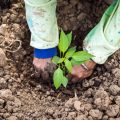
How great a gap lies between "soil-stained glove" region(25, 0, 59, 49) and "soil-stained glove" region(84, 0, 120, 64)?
154 millimetres

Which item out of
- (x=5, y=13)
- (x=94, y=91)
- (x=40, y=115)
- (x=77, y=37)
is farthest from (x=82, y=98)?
(x=5, y=13)

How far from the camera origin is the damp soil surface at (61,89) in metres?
1.62

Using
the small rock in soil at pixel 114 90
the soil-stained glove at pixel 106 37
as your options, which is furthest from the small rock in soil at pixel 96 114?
the soil-stained glove at pixel 106 37

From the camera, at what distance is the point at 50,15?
1570mm

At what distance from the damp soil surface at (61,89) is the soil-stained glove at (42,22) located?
19cm

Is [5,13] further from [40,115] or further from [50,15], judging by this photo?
[40,115]

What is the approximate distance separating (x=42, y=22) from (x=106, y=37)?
0.88 ft

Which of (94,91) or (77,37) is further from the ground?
(77,37)

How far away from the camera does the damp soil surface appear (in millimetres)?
1623

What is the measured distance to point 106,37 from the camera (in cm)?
162

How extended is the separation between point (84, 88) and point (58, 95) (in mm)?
120

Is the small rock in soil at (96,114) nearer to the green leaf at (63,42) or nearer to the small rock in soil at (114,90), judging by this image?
the small rock in soil at (114,90)

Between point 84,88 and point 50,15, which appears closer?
point 50,15

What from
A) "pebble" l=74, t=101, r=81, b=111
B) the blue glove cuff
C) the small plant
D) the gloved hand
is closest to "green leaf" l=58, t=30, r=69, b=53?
the small plant
